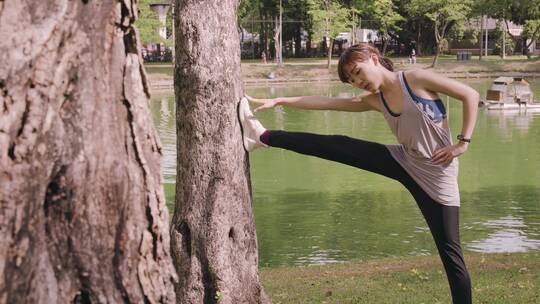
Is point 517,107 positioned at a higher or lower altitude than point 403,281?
lower

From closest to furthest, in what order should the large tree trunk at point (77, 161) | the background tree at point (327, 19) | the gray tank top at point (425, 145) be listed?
the large tree trunk at point (77, 161), the gray tank top at point (425, 145), the background tree at point (327, 19)

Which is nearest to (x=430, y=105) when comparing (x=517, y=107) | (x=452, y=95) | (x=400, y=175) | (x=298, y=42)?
(x=452, y=95)

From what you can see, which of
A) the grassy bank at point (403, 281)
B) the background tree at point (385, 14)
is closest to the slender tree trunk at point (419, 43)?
the background tree at point (385, 14)

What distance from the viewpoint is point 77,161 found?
208cm

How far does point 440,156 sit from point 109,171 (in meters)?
2.35

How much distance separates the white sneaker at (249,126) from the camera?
15.1ft

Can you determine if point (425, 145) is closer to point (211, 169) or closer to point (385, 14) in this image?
point (211, 169)

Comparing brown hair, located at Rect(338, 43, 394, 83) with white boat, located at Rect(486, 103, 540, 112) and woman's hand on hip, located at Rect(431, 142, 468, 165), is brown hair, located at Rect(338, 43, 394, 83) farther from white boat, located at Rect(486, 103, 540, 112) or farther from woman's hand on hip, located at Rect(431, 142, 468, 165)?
white boat, located at Rect(486, 103, 540, 112)

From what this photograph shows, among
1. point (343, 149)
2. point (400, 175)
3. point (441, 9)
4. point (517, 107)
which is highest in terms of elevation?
point (441, 9)

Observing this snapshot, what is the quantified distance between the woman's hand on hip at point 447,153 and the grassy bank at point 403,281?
5.69 ft

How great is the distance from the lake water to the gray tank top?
5.40 meters

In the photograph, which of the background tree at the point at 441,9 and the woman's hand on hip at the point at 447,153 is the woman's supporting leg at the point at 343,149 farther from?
the background tree at the point at 441,9

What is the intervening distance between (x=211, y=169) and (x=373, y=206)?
27.5 ft

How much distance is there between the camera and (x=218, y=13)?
4.61 metres
